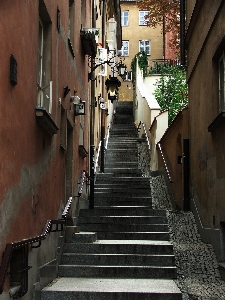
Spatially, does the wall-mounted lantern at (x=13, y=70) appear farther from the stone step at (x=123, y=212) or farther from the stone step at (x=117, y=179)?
the stone step at (x=117, y=179)

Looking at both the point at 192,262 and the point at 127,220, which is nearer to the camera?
the point at 192,262

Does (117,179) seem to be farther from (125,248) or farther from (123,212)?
(125,248)

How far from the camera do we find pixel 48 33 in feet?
27.2

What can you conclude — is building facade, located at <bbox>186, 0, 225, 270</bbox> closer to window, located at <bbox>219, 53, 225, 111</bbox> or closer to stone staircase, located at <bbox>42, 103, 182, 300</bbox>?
window, located at <bbox>219, 53, 225, 111</bbox>

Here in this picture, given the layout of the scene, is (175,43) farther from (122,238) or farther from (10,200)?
(10,200)

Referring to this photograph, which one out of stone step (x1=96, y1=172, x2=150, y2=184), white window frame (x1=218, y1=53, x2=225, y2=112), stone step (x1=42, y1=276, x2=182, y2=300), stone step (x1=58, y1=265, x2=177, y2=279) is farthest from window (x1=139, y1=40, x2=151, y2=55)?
stone step (x1=42, y1=276, x2=182, y2=300)

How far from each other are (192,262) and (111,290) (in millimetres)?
2172

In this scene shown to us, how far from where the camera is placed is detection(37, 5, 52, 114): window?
8031 mm

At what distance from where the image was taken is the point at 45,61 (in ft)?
26.8

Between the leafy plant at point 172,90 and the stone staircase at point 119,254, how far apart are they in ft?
40.0

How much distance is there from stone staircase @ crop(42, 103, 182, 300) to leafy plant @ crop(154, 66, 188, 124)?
1218 cm

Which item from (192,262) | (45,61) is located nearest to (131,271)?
(192,262)

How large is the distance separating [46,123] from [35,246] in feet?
5.54

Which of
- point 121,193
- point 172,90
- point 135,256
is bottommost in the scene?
point 135,256
